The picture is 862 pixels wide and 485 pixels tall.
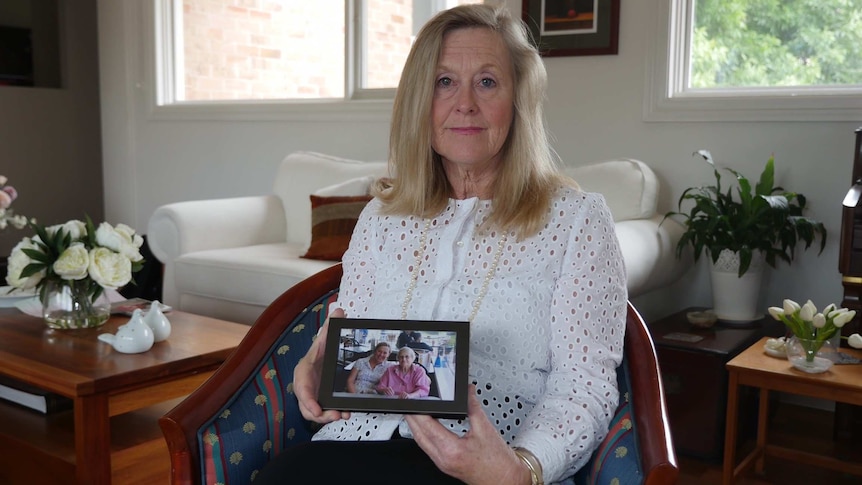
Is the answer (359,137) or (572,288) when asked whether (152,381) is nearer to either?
(572,288)

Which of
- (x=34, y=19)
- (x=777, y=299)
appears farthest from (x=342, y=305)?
(x=34, y=19)

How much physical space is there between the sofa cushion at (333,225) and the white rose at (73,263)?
112cm

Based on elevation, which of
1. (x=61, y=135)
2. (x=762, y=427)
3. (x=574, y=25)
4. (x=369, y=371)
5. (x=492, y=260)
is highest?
(x=574, y=25)

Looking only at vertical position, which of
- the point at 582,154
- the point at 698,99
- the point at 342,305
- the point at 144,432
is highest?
the point at 698,99

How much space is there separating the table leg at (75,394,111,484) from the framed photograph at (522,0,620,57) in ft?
7.27

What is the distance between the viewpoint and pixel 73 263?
2271mm

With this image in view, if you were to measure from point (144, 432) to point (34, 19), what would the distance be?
4.12 meters

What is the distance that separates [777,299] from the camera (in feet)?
9.89

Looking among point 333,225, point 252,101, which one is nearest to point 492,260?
point 333,225

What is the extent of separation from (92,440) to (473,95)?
124 cm

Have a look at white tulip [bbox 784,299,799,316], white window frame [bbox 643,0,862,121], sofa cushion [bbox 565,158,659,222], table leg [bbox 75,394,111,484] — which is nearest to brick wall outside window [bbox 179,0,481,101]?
white window frame [bbox 643,0,862,121]

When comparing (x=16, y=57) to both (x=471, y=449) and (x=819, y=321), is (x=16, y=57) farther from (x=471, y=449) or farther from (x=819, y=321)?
(x=471, y=449)

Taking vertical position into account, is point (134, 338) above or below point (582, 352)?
below

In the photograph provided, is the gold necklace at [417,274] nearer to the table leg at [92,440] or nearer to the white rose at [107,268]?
the table leg at [92,440]
